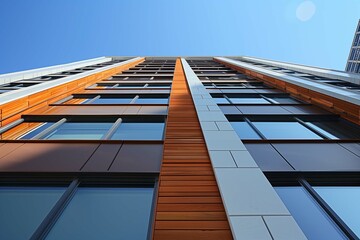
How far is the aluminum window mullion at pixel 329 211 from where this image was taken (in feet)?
12.4

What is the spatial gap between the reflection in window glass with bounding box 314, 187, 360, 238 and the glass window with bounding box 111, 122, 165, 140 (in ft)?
13.7

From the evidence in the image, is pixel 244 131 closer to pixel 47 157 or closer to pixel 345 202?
pixel 345 202

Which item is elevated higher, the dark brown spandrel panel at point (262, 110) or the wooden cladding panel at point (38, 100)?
the dark brown spandrel panel at point (262, 110)

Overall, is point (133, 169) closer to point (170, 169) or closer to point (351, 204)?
point (170, 169)

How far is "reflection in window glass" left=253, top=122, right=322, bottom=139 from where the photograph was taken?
7.44 meters

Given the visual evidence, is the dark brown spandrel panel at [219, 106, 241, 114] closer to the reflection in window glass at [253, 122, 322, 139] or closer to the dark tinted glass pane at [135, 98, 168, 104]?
the reflection in window glass at [253, 122, 322, 139]

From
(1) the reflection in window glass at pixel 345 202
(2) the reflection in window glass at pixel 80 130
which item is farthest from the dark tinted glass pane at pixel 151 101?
(1) the reflection in window glass at pixel 345 202

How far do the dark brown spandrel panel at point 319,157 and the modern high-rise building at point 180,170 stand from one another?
0.03 m

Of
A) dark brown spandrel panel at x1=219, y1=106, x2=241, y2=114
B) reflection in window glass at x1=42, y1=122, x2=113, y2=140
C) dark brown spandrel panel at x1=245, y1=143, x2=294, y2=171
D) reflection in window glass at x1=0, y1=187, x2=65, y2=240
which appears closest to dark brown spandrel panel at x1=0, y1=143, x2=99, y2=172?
reflection in window glass at x1=0, y1=187, x2=65, y2=240

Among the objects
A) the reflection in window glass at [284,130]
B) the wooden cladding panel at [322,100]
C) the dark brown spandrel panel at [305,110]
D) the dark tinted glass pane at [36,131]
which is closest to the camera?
the dark tinted glass pane at [36,131]

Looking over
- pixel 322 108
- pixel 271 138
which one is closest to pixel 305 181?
pixel 271 138

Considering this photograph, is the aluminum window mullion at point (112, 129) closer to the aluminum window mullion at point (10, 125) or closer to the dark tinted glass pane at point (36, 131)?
the dark tinted glass pane at point (36, 131)

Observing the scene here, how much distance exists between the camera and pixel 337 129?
8.03 m

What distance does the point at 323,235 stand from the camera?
378 cm
